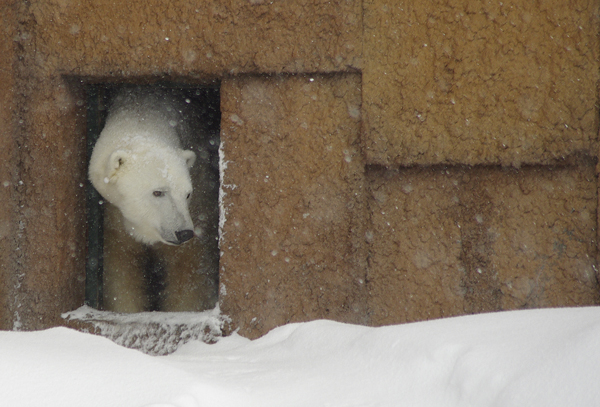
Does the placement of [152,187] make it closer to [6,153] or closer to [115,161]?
[115,161]

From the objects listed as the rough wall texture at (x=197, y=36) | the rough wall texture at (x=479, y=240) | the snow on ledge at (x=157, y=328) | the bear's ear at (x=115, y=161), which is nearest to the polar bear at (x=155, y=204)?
the bear's ear at (x=115, y=161)

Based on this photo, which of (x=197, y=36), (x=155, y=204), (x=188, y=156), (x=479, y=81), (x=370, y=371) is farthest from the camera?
→ (x=188, y=156)

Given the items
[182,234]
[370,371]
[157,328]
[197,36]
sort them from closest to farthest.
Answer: [370,371], [197,36], [157,328], [182,234]

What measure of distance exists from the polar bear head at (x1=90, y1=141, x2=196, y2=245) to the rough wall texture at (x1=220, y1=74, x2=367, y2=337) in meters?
0.53

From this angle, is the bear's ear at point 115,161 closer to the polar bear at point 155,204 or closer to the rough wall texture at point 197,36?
the polar bear at point 155,204

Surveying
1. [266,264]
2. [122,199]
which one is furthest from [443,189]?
[122,199]

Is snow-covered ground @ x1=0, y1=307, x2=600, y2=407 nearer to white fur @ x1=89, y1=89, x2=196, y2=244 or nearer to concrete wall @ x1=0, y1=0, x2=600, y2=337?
concrete wall @ x1=0, y1=0, x2=600, y2=337

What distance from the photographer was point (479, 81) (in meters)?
2.36

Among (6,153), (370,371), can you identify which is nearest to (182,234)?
(6,153)

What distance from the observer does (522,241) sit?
239 cm

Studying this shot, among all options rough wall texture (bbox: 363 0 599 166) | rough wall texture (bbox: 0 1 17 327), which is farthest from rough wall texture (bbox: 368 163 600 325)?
rough wall texture (bbox: 0 1 17 327)

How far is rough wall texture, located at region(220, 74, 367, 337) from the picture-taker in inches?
96.1

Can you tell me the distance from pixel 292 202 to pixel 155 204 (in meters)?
0.92

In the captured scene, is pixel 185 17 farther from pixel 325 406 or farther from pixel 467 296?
pixel 325 406
